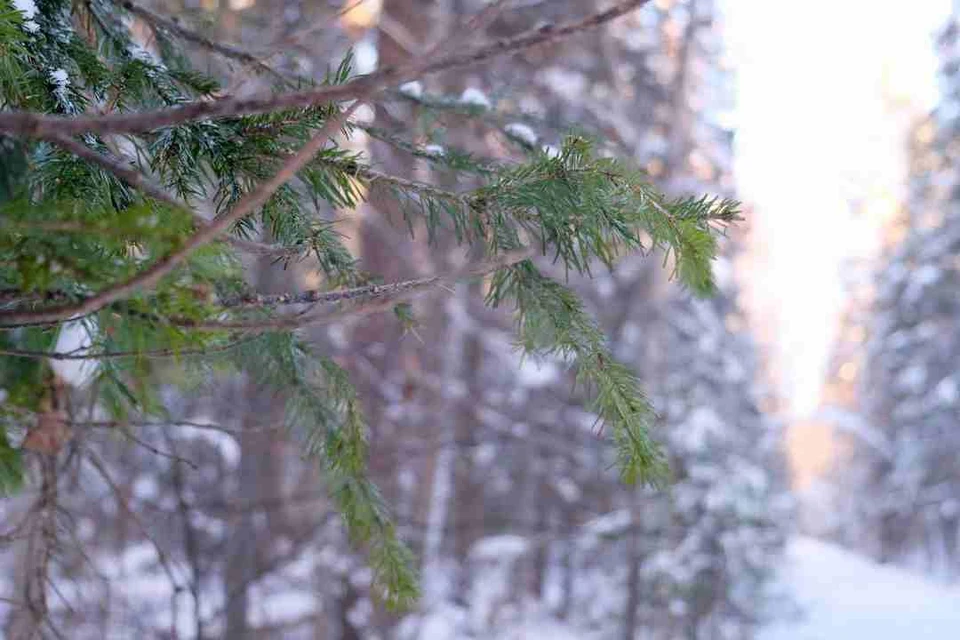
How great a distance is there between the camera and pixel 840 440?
102ft

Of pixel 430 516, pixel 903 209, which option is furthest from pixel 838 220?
pixel 430 516

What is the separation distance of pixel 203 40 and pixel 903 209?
19.0 metres

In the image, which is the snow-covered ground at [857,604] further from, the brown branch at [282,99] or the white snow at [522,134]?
the brown branch at [282,99]

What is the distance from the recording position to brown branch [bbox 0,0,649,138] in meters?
1.02

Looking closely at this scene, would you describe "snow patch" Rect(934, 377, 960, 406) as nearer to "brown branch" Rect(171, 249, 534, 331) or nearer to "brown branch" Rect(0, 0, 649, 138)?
"brown branch" Rect(171, 249, 534, 331)

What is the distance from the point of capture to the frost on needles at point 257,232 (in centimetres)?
125

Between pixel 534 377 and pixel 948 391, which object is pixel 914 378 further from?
pixel 534 377

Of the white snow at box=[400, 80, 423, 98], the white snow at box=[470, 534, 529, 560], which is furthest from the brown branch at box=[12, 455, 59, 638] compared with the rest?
the white snow at box=[470, 534, 529, 560]

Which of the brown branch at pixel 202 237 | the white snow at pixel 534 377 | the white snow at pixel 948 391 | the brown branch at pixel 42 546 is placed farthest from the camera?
the white snow at pixel 948 391

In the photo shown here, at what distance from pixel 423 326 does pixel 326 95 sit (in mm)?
1205

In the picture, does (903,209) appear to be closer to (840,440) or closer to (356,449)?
(840,440)

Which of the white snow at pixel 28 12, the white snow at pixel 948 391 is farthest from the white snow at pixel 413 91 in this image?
the white snow at pixel 948 391

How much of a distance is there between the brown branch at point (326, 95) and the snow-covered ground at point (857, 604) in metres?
5.18

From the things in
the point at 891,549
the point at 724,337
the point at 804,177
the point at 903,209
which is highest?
the point at 903,209
